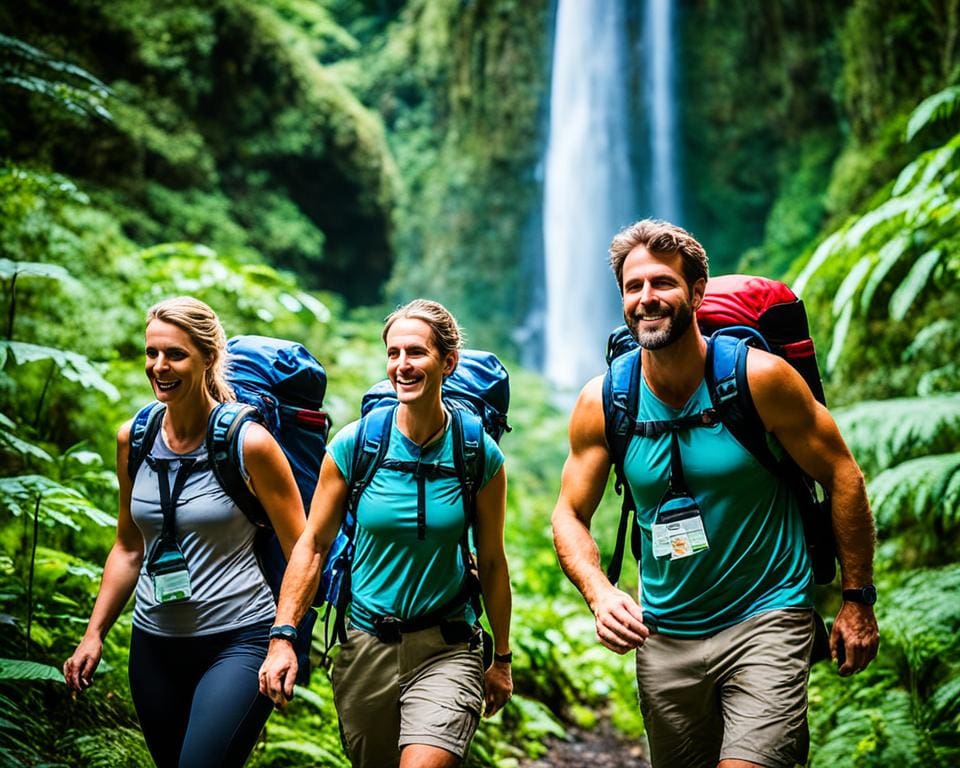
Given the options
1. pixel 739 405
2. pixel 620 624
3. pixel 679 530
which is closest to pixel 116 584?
pixel 620 624

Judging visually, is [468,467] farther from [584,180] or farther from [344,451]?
[584,180]

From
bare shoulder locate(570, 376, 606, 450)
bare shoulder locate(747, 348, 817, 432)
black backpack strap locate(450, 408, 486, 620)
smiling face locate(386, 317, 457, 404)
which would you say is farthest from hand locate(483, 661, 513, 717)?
bare shoulder locate(747, 348, 817, 432)

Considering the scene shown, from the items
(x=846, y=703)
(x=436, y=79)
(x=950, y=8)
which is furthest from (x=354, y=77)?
(x=846, y=703)

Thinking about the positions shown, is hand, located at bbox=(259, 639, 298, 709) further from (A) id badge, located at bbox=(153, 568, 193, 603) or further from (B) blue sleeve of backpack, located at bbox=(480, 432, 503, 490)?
(B) blue sleeve of backpack, located at bbox=(480, 432, 503, 490)

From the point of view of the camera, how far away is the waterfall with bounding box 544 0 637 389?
87.4 ft

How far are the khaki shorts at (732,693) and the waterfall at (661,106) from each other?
23.9 meters

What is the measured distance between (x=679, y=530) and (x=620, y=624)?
0.40 metres

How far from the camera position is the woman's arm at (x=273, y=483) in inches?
115

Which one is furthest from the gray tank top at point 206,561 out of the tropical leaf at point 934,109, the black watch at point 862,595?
the tropical leaf at point 934,109

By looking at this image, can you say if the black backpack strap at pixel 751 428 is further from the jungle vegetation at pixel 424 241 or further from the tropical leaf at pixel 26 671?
the tropical leaf at pixel 26 671

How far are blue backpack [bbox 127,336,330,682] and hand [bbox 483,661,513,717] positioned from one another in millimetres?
631

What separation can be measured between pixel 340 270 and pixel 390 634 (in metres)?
16.8

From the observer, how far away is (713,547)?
8.98 ft

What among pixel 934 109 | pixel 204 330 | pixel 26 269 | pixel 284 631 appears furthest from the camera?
pixel 934 109
